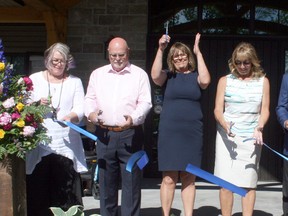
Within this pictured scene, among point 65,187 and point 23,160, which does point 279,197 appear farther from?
point 23,160

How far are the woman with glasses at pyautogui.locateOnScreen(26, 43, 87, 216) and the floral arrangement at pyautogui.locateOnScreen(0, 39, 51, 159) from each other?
43 cm

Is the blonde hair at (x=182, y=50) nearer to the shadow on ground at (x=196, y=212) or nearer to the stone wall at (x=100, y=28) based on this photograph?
the shadow on ground at (x=196, y=212)

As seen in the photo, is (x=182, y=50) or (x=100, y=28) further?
(x=100, y=28)

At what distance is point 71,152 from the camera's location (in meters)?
4.29

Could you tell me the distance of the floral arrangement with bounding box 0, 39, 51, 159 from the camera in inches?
137

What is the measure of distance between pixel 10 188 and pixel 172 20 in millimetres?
4992

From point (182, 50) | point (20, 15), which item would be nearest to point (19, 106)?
point (182, 50)

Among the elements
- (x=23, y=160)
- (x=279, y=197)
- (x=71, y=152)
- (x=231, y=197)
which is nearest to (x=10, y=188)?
(x=23, y=160)

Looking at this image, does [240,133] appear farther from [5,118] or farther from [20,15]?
[20,15]

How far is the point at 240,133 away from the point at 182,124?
1.54 ft

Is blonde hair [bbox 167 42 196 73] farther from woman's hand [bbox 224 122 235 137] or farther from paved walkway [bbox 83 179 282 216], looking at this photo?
paved walkway [bbox 83 179 282 216]

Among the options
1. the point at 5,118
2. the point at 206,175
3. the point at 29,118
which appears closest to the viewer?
the point at 5,118

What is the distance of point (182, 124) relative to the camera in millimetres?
4434

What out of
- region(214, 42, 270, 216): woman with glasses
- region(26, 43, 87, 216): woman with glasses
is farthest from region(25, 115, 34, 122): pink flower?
region(214, 42, 270, 216): woman with glasses
